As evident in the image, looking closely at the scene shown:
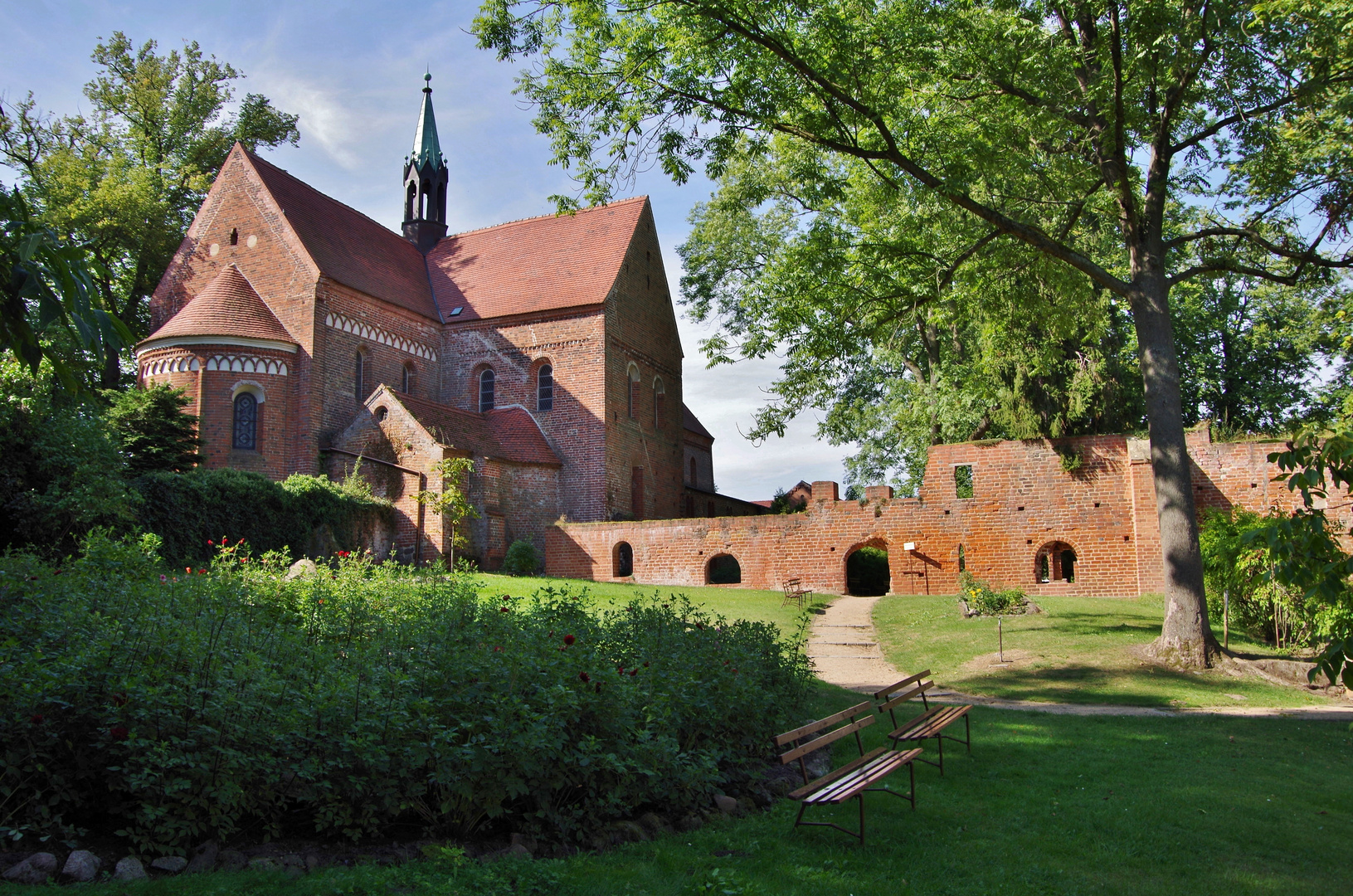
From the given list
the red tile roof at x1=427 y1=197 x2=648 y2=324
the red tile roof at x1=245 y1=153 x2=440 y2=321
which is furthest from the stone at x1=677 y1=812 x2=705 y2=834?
the red tile roof at x1=427 y1=197 x2=648 y2=324

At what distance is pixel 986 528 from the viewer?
21.8m

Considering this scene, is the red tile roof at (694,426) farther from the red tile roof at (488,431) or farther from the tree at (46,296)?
the tree at (46,296)

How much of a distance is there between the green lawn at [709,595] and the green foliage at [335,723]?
31.7ft

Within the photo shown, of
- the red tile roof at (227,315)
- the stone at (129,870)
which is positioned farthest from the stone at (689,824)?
the red tile roof at (227,315)

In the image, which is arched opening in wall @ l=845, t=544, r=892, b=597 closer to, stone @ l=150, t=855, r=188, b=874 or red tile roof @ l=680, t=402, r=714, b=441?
red tile roof @ l=680, t=402, r=714, b=441

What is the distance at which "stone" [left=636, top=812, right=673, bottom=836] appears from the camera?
5250 mm

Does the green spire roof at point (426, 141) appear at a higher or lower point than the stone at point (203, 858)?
higher

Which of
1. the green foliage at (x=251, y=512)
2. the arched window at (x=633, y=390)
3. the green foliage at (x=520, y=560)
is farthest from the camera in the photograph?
the arched window at (x=633, y=390)

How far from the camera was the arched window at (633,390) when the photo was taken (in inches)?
1215

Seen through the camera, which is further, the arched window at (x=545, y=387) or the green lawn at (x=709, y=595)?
the arched window at (x=545, y=387)

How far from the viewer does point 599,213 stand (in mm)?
32938

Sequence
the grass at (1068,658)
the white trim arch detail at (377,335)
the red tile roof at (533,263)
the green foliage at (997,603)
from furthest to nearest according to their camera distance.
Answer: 1. the red tile roof at (533,263)
2. the white trim arch detail at (377,335)
3. the green foliage at (997,603)
4. the grass at (1068,658)

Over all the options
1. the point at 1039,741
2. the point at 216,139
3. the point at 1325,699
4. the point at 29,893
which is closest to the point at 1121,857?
the point at 1039,741

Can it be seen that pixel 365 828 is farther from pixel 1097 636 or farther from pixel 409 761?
pixel 1097 636
